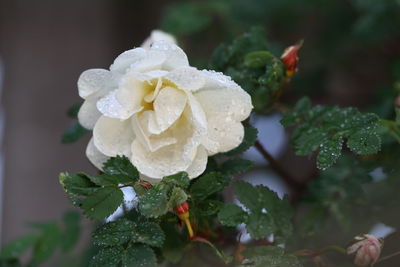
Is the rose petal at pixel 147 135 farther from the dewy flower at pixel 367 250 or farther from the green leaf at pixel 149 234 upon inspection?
the dewy flower at pixel 367 250

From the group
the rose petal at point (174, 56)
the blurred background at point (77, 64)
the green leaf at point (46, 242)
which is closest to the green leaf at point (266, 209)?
the rose petal at point (174, 56)

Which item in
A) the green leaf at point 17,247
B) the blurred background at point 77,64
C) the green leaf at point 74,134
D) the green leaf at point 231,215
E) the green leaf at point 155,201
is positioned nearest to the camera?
the green leaf at point 155,201

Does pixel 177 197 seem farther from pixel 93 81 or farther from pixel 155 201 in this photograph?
pixel 93 81

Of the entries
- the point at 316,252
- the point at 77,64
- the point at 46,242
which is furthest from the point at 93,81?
the point at 77,64

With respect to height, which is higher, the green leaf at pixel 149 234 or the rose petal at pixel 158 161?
the rose petal at pixel 158 161

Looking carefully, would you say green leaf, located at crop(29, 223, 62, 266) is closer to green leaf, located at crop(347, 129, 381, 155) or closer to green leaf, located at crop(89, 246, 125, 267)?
green leaf, located at crop(89, 246, 125, 267)

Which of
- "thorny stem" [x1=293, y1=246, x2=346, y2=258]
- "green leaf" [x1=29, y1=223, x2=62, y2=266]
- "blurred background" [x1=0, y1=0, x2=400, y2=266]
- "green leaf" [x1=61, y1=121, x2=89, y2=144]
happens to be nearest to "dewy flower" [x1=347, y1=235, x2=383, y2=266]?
"thorny stem" [x1=293, y1=246, x2=346, y2=258]

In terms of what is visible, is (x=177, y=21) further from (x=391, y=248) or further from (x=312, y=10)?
(x=391, y=248)
